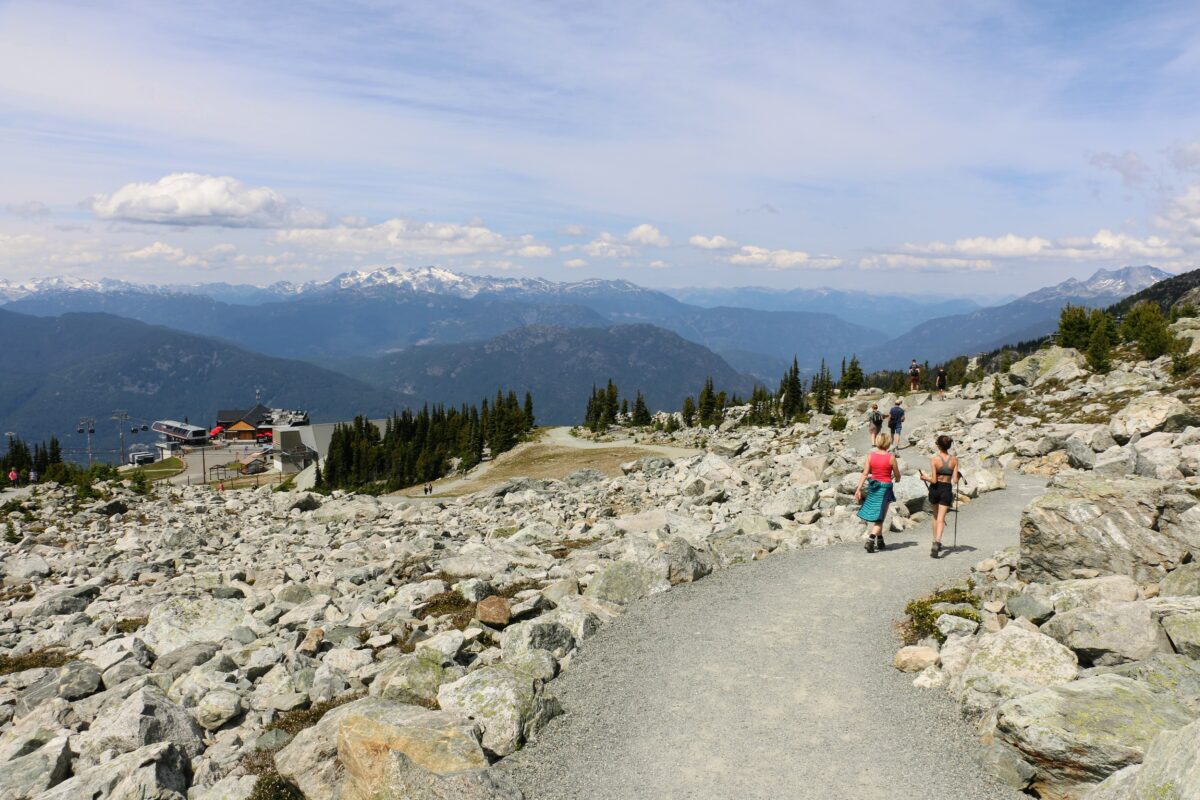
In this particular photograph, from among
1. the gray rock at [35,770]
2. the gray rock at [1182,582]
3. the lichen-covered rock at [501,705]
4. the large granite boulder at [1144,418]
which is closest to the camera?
the lichen-covered rock at [501,705]

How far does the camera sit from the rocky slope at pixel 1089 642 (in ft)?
24.3

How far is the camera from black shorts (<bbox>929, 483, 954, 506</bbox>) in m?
17.2

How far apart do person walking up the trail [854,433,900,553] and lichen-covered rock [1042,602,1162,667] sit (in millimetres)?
6956

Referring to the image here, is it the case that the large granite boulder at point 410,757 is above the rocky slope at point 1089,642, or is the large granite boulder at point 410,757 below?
below

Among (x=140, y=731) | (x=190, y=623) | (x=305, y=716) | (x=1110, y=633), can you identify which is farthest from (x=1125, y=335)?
(x=140, y=731)

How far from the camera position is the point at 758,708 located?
1032cm

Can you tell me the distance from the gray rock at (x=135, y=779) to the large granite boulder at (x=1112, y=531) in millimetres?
15893

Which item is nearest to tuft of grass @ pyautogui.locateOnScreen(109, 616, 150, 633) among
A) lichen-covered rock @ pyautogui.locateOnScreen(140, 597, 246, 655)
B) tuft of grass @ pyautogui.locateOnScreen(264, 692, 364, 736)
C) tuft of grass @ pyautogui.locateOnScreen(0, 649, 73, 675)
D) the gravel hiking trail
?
tuft of grass @ pyautogui.locateOnScreen(0, 649, 73, 675)

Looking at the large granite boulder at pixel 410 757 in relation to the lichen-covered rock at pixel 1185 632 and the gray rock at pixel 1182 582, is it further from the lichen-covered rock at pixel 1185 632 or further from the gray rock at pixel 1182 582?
the gray rock at pixel 1182 582

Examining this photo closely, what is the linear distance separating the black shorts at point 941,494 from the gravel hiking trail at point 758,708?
5.64 feet

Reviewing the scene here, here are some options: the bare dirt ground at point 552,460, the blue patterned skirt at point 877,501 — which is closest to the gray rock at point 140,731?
the blue patterned skirt at point 877,501

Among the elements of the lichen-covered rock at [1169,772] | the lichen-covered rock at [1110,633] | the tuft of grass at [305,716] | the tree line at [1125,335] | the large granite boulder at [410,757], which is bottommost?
the tuft of grass at [305,716]

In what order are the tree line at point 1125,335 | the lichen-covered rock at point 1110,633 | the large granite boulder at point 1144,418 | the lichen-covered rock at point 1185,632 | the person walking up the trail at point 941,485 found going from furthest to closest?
the tree line at point 1125,335, the large granite boulder at point 1144,418, the person walking up the trail at point 941,485, the lichen-covered rock at point 1110,633, the lichen-covered rock at point 1185,632

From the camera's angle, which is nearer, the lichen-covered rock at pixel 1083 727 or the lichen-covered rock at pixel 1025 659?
the lichen-covered rock at pixel 1083 727
